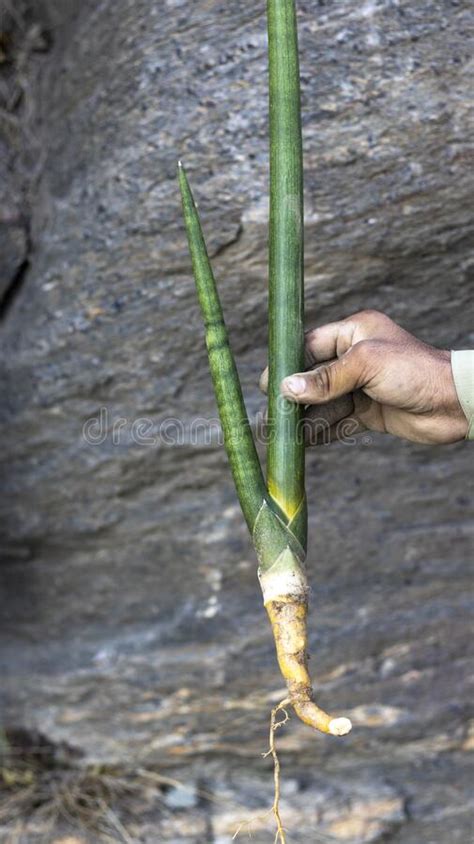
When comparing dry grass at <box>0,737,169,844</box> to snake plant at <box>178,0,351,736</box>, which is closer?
snake plant at <box>178,0,351,736</box>

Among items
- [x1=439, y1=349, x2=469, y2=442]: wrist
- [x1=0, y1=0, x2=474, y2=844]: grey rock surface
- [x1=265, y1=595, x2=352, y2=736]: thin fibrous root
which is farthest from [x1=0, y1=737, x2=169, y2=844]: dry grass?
[x1=439, y1=349, x2=469, y2=442]: wrist

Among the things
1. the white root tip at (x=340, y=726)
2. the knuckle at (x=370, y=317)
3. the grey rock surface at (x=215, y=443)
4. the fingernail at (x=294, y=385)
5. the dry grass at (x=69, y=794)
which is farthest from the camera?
the dry grass at (x=69, y=794)

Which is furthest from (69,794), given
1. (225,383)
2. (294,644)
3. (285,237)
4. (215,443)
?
(285,237)

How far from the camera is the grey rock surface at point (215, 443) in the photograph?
1.30 meters

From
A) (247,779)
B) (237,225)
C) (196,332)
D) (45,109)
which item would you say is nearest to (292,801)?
(247,779)

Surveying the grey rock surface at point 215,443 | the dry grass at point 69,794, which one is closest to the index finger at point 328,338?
the grey rock surface at point 215,443

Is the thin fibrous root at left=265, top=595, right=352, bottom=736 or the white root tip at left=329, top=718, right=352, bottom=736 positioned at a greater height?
the thin fibrous root at left=265, top=595, right=352, bottom=736

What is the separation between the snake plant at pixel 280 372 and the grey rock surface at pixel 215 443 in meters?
0.34

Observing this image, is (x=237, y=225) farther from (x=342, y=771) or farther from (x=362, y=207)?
(x=342, y=771)

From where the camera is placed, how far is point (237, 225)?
137 cm

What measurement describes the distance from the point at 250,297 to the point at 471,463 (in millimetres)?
510

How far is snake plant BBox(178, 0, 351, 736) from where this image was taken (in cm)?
94

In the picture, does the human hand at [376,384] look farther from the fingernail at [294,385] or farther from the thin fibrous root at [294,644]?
the thin fibrous root at [294,644]

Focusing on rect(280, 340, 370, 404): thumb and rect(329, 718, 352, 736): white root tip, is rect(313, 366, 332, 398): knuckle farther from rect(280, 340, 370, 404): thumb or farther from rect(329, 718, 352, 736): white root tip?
rect(329, 718, 352, 736): white root tip
